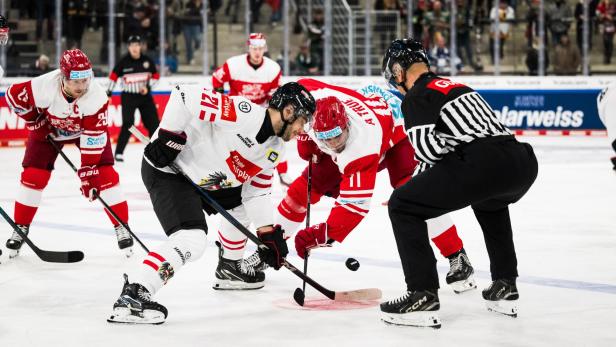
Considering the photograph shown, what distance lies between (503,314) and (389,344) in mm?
706

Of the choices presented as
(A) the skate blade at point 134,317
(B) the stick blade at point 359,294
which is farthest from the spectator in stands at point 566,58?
(A) the skate blade at point 134,317

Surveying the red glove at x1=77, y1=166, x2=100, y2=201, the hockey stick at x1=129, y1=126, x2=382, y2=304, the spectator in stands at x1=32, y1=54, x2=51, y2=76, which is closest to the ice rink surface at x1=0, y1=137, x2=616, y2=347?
the hockey stick at x1=129, y1=126, x2=382, y2=304

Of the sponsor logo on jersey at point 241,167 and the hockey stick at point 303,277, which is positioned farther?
the hockey stick at point 303,277

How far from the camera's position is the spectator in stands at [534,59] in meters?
14.8

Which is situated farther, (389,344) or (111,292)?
(111,292)

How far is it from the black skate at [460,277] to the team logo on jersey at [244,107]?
125 cm

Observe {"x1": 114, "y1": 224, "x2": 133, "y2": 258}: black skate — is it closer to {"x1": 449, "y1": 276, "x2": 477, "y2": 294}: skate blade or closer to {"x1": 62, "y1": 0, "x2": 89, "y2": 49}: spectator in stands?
{"x1": 449, "y1": 276, "x2": 477, "y2": 294}: skate blade

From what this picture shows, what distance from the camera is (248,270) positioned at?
4621mm

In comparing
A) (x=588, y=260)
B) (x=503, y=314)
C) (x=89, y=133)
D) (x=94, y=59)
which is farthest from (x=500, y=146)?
(x=94, y=59)

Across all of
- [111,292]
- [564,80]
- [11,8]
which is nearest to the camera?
[111,292]

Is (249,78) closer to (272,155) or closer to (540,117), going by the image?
(272,155)

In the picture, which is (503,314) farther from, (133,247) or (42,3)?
(42,3)

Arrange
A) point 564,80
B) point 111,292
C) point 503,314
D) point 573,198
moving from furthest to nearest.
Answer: point 564,80 < point 573,198 < point 111,292 < point 503,314

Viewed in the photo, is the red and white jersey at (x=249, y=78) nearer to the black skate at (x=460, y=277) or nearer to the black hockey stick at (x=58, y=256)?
the black hockey stick at (x=58, y=256)
